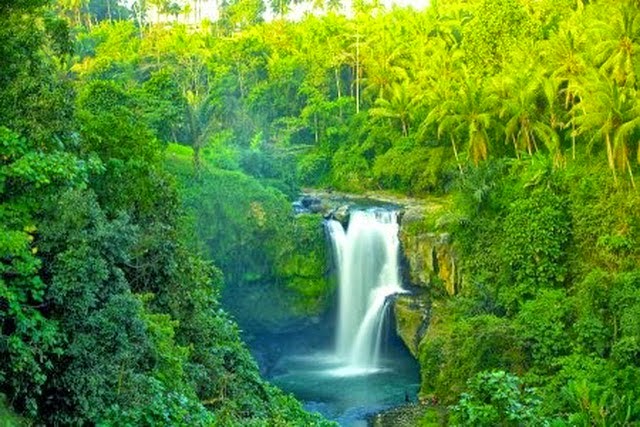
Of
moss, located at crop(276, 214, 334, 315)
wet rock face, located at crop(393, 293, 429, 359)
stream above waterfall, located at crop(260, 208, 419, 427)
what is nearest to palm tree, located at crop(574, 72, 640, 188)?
wet rock face, located at crop(393, 293, 429, 359)

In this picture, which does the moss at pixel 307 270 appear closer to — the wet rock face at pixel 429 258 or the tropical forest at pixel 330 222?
the tropical forest at pixel 330 222

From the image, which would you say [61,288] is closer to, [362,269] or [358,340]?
[358,340]

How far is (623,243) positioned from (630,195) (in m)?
1.91

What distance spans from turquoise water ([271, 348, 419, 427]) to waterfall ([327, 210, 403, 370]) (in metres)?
1.30

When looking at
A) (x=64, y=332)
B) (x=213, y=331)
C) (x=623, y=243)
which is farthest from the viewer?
(x=623, y=243)

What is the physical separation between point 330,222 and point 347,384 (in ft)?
22.9

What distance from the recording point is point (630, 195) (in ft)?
77.1

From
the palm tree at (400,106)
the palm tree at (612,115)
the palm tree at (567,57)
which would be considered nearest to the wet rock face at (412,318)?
the palm tree at (612,115)

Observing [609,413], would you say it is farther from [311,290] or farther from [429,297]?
[311,290]

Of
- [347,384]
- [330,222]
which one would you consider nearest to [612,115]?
[330,222]

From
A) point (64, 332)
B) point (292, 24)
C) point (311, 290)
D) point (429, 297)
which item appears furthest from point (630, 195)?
point (292, 24)

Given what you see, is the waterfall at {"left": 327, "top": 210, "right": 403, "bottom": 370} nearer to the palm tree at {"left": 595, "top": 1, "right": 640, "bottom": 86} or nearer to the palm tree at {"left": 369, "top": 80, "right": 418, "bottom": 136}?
the palm tree at {"left": 595, "top": 1, "right": 640, "bottom": 86}

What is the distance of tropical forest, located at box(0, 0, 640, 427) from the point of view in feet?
27.1

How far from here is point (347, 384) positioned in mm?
23438
